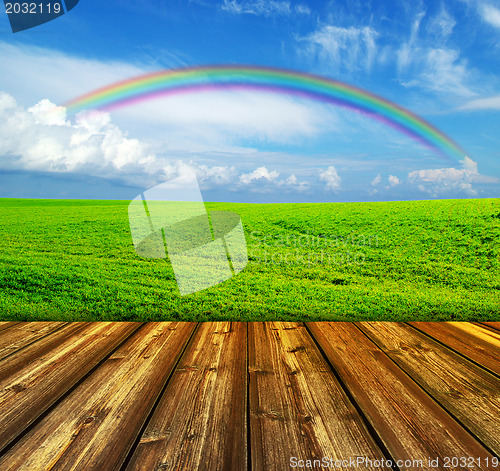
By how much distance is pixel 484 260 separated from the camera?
286 inches

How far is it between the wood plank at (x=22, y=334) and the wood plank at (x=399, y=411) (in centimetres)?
196

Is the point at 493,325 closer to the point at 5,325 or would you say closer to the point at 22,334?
the point at 22,334

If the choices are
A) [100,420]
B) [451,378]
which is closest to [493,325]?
[451,378]

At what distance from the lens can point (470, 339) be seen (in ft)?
7.64

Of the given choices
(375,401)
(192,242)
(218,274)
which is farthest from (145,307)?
(192,242)

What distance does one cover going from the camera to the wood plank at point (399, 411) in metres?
1.14

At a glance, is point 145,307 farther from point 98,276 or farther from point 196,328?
point 98,276

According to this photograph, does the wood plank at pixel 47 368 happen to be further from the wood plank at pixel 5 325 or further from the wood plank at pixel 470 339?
the wood plank at pixel 470 339

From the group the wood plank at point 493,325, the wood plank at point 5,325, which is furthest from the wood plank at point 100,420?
the wood plank at point 493,325

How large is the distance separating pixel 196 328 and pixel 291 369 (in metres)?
0.96

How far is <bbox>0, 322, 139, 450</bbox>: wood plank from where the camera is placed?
134 centimetres

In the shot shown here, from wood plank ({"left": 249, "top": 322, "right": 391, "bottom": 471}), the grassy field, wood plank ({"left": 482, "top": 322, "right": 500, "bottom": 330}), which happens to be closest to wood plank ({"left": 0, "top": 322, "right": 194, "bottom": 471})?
wood plank ({"left": 249, "top": 322, "right": 391, "bottom": 471})

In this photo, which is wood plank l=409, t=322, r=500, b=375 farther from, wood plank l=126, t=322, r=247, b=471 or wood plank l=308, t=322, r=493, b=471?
wood plank l=126, t=322, r=247, b=471

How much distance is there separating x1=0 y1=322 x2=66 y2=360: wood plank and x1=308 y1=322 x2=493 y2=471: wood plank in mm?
1958
